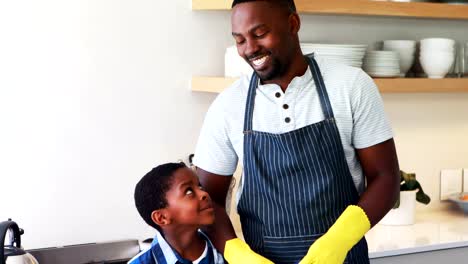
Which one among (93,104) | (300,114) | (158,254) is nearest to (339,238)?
(300,114)

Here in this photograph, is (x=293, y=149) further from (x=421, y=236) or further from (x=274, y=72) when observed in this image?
(x=421, y=236)

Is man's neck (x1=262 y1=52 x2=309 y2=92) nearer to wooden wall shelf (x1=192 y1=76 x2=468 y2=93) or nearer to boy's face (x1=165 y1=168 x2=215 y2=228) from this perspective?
boy's face (x1=165 y1=168 x2=215 y2=228)

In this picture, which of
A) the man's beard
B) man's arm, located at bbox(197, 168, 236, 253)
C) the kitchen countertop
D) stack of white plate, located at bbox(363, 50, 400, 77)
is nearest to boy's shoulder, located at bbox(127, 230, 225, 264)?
man's arm, located at bbox(197, 168, 236, 253)

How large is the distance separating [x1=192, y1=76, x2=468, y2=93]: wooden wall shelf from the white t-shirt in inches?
23.6

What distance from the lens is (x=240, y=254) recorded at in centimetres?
152

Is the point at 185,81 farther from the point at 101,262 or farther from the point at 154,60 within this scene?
the point at 101,262

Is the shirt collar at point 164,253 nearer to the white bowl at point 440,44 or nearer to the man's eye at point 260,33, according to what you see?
the man's eye at point 260,33

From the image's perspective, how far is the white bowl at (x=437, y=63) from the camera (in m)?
2.60

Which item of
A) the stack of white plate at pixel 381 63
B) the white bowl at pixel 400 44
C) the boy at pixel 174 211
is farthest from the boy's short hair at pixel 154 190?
the white bowl at pixel 400 44

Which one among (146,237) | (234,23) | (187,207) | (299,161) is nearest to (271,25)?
(234,23)

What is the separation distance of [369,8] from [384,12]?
66mm

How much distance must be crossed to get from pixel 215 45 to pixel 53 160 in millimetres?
685

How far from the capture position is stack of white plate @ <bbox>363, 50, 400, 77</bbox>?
2475 millimetres

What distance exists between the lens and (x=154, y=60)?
2.38 meters
